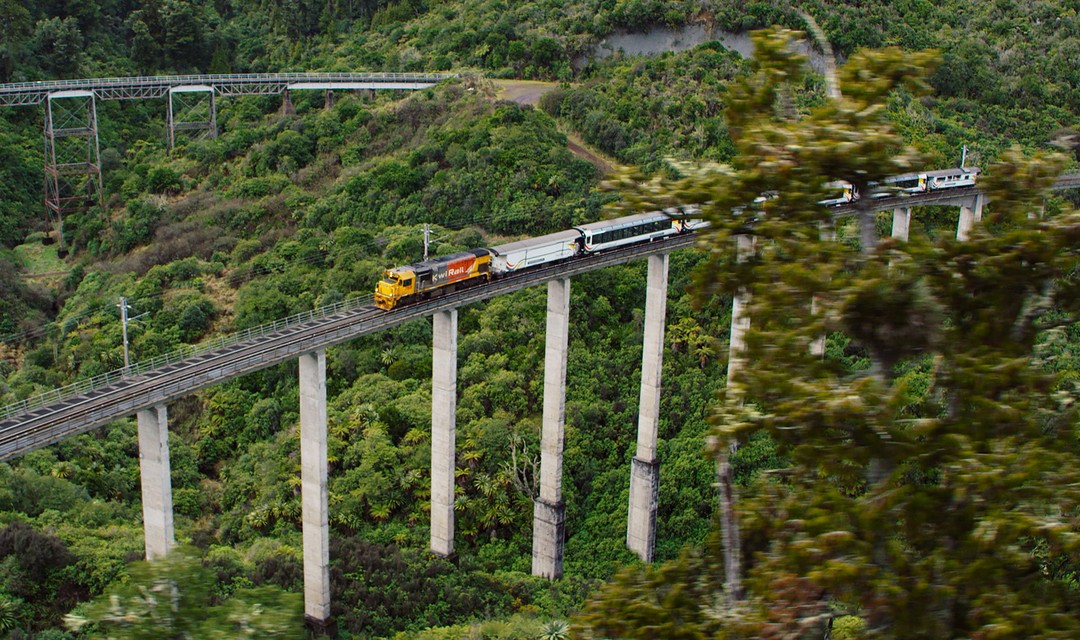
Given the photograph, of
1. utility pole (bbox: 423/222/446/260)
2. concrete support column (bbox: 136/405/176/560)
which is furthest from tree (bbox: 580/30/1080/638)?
utility pole (bbox: 423/222/446/260)

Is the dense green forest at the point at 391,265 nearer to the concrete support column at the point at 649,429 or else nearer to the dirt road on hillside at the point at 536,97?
the concrete support column at the point at 649,429

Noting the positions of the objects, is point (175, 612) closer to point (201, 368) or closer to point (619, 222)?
point (201, 368)

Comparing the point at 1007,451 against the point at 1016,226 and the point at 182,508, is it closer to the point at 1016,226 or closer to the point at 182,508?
the point at 1016,226

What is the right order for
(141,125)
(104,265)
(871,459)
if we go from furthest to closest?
(141,125) < (104,265) < (871,459)

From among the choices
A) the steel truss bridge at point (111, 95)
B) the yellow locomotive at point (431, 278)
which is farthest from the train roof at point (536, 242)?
the steel truss bridge at point (111, 95)

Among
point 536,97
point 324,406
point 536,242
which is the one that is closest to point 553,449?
point 536,242

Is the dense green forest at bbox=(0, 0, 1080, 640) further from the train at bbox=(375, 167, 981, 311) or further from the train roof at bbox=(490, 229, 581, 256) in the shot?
the train roof at bbox=(490, 229, 581, 256)

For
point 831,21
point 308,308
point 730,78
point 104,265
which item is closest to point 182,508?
point 308,308
